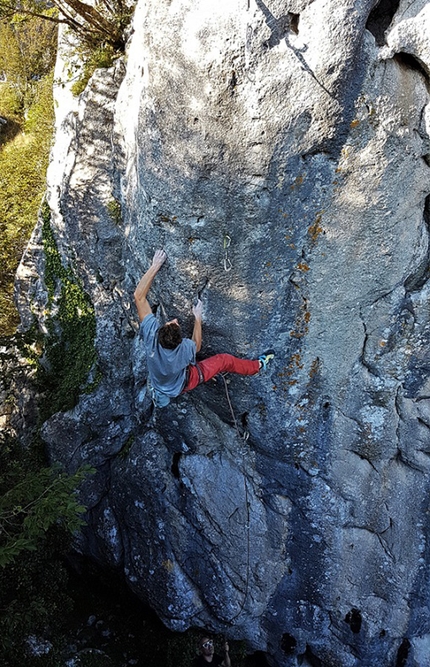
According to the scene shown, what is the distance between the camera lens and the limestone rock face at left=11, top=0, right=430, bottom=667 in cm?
518

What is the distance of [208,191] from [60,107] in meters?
3.95

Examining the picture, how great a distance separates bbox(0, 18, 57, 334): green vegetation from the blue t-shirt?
20.0 feet

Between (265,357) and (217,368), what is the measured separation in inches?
23.4

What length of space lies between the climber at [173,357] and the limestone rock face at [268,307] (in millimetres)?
203

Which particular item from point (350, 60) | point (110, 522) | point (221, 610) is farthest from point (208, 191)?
point (221, 610)

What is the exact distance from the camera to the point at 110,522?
8086 mm

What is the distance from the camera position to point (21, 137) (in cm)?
1421

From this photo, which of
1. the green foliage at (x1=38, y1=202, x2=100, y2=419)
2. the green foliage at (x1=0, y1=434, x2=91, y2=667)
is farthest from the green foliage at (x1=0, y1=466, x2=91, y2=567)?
the green foliage at (x1=38, y1=202, x2=100, y2=419)

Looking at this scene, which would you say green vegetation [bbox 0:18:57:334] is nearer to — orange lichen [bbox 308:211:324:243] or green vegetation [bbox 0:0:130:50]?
green vegetation [bbox 0:0:130:50]

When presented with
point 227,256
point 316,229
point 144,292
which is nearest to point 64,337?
point 144,292

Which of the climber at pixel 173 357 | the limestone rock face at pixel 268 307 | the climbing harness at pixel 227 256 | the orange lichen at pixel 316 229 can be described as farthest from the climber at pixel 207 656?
the orange lichen at pixel 316 229

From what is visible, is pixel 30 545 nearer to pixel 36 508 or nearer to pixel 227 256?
pixel 36 508

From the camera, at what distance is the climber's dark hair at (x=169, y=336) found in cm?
561

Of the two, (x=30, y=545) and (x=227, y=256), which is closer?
(x=30, y=545)
